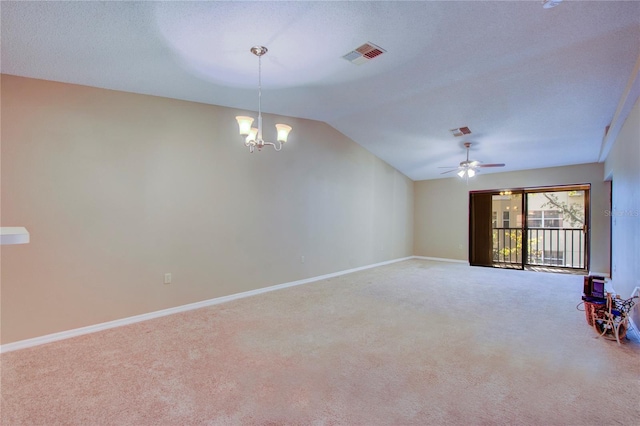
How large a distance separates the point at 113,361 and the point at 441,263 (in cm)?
701

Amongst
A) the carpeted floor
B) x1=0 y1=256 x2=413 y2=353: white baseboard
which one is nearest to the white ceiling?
x1=0 y1=256 x2=413 y2=353: white baseboard

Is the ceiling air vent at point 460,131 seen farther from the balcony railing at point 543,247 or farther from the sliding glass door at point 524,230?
the balcony railing at point 543,247

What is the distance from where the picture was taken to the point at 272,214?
4723 mm

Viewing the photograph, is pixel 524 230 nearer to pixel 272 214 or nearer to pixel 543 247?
pixel 543 247

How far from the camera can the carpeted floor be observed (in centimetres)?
185

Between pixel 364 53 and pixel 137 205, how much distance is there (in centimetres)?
300

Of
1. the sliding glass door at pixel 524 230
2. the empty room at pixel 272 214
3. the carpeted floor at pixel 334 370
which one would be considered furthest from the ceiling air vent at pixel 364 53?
the sliding glass door at pixel 524 230

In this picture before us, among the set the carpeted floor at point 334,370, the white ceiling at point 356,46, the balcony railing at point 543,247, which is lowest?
the carpeted floor at point 334,370

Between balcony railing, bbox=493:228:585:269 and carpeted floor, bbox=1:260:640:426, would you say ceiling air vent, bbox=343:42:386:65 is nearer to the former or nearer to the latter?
carpeted floor, bbox=1:260:640:426

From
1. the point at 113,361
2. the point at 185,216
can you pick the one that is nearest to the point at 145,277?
the point at 185,216

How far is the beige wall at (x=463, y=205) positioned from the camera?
5.96m

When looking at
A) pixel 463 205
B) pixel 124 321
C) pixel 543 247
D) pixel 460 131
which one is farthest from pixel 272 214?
pixel 543 247

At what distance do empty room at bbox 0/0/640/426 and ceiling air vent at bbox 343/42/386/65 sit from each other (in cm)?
2

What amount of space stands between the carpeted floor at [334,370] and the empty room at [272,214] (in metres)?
0.02
